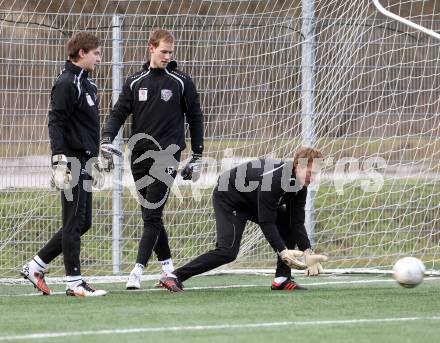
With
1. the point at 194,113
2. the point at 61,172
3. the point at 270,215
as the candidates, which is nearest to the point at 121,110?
the point at 194,113

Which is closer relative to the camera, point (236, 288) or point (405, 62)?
point (236, 288)

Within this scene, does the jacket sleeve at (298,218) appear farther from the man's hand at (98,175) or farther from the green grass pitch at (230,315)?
the man's hand at (98,175)

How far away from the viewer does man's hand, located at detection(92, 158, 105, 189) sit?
29.8ft

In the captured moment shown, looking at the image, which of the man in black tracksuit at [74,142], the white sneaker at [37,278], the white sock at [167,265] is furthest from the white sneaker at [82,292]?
the white sock at [167,265]

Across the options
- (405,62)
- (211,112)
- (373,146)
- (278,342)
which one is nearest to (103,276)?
(211,112)

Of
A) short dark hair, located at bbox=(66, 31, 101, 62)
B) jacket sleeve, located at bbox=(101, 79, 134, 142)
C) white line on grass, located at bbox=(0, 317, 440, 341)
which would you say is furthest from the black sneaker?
short dark hair, located at bbox=(66, 31, 101, 62)

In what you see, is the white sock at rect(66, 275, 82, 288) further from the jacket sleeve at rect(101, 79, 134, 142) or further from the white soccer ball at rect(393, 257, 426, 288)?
the white soccer ball at rect(393, 257, 426, 288)

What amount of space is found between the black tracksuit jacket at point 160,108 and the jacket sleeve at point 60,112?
→ 73 cm

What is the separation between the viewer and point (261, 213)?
29.2 ft

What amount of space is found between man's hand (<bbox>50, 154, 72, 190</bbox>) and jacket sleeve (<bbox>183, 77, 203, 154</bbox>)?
50.9 inches

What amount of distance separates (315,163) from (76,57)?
2.01 metres

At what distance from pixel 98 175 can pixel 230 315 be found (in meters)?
3.68

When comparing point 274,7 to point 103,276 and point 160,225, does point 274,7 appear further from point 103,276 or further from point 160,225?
point 160,225

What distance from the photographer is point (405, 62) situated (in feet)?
40.3
